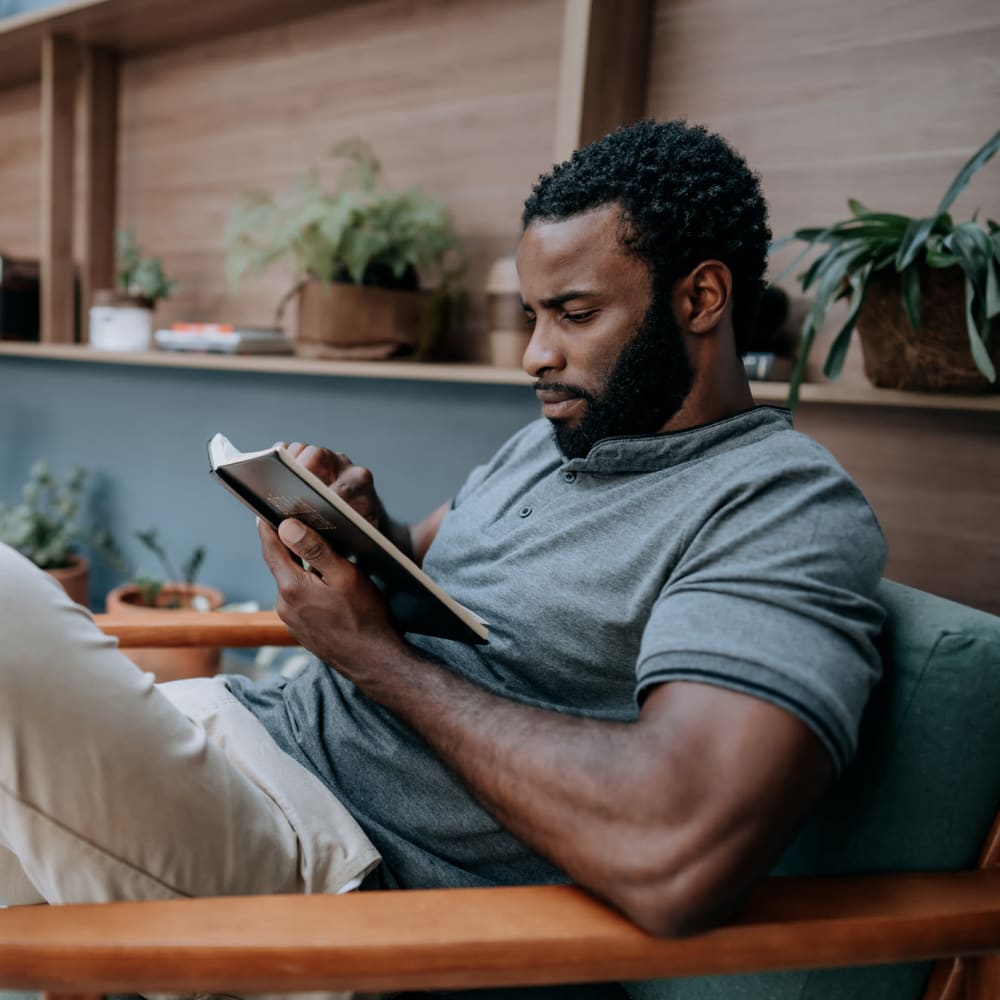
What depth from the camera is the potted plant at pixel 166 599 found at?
1.79 metres

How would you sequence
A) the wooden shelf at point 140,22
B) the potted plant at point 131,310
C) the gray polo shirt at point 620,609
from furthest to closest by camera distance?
the potted plant at point 131,310 → the wooden shelf at point 140,22 → the gray polo shirt at point 620,609

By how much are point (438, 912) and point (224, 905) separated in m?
0.15

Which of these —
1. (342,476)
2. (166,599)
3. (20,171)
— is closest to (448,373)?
(342,476)

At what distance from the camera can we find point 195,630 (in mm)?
1150

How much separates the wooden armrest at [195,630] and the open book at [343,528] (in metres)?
0.28

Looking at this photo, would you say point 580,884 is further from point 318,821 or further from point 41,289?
point 41,289

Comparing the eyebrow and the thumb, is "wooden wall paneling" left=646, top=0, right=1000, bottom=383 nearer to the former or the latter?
the eyebrow

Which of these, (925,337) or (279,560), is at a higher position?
(925,337)

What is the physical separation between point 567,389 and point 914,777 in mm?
504

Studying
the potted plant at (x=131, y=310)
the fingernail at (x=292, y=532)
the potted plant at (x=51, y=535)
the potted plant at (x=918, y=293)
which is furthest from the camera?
the potted plant at (x=51, y=535)

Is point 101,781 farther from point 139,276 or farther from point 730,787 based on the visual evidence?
point 139,276

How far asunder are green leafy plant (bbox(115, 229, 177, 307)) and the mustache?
1463mm

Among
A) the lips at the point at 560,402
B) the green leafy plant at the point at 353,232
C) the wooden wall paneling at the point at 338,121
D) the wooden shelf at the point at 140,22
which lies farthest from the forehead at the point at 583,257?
the wooden shelf at the point at 140,22

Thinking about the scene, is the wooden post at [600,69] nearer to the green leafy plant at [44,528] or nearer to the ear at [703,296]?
the ear at [703,296]
